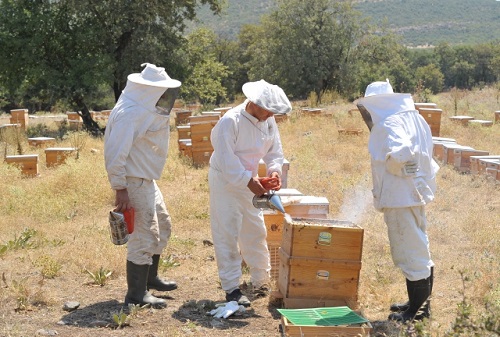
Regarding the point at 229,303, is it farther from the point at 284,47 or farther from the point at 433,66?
the point at 433,66

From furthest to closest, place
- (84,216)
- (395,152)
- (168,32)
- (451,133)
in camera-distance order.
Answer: (168,32) < (451,133) < (84,216) < (395,152)

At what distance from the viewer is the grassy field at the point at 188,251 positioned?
4.40 meters

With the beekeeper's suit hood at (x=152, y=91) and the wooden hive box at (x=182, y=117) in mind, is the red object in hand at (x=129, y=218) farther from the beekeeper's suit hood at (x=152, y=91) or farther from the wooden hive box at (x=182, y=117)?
the wooden hive box at (x=182, y=117)

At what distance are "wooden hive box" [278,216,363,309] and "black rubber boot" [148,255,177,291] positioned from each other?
116 cm

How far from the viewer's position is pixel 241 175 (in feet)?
14.8

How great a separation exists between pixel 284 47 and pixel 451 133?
19.5 meters

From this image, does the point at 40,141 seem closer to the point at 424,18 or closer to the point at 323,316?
the point at 323,316

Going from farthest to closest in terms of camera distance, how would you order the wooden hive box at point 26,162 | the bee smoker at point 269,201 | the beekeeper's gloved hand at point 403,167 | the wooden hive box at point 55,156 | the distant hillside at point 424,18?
1. the distant hillside at point 424,18
2. the wooden hive box at point 55,156
3. the wooden hive box at point 26,162
4. the bee smoker at point 269,201
5. the beekeeper's gloved hand at point 403,167

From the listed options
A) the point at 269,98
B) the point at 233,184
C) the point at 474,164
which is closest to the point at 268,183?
the point at 233,184

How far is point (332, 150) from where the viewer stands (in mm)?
12383

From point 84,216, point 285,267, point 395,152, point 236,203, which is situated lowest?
point 84,216

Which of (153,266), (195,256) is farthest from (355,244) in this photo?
(195,256)

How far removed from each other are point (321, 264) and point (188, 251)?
244 cm

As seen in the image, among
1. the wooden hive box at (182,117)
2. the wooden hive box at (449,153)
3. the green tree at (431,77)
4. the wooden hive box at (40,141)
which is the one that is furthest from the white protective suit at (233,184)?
the green tree at (431,77)
